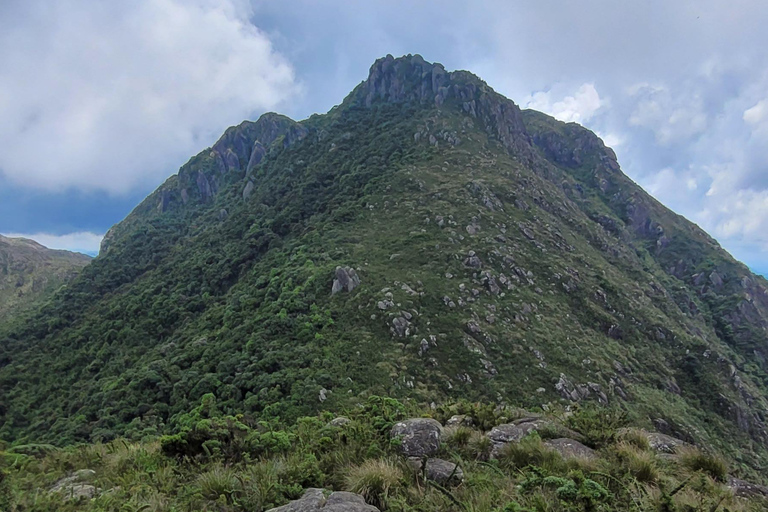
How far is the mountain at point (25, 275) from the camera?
11039 centimetres

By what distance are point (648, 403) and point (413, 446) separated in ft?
138

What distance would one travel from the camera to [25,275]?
442ft

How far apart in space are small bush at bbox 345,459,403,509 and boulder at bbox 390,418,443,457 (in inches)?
38.9

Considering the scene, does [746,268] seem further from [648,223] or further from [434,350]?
[434,350]

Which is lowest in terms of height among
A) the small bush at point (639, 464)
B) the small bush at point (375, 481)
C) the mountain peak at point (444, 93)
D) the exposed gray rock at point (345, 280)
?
the small bush at point (375, 481)

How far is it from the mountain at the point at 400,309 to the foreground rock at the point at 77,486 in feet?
51.6

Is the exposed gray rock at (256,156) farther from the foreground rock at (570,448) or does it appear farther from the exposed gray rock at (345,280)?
the foreground rock at (570,448)

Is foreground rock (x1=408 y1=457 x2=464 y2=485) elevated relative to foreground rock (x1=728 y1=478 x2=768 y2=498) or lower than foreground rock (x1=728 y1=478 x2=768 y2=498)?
lower

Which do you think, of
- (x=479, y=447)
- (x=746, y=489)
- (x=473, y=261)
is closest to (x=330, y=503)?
(x=479, y=447)

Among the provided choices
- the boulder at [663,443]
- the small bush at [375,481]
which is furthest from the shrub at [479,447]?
the boulder at [663,443]

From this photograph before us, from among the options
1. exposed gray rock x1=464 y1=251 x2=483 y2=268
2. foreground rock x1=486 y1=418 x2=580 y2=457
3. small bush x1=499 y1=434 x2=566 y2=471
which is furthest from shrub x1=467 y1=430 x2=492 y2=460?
exposed gray rock x1=464 y1=251 x2=483 y2=268

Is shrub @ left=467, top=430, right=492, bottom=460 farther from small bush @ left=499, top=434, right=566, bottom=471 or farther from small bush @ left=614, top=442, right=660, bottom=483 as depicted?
small bush @ left=614, top=442, right=660, bottom=483

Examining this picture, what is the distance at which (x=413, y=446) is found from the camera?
659cm

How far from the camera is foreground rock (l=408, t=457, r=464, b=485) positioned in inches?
222
